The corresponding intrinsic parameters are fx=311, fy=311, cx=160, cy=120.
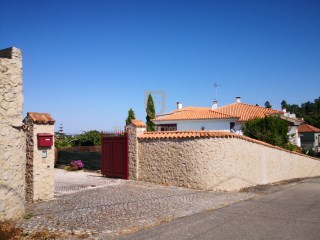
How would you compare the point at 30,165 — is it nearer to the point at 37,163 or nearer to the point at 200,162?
the point at 37,163

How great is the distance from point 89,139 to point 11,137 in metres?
20.2

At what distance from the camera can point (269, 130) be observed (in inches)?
928

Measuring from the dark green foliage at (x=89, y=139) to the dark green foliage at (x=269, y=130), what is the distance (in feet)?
40.5

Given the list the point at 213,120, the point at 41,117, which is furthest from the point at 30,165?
the point at 213,120

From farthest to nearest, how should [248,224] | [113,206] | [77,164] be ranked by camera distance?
[77,164] → [113,206] → [248,224]

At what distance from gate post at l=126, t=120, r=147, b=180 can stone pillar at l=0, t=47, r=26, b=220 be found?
7.05 meters

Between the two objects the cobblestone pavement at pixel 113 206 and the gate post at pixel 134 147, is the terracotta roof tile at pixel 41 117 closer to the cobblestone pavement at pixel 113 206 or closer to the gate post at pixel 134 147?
the cobblestone pavement at pixel 113 206

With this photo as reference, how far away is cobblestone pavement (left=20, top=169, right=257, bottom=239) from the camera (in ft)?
23.0

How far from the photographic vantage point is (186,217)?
26.8ft

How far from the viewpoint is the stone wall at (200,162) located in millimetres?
12617

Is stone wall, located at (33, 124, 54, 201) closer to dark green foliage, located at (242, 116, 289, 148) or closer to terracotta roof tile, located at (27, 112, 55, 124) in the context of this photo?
terracotta roof tile, located at (27, 112, 55, 124)

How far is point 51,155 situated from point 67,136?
2046 cm

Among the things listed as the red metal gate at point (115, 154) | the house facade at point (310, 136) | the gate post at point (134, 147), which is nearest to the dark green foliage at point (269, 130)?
the gate post at point (134, 147)

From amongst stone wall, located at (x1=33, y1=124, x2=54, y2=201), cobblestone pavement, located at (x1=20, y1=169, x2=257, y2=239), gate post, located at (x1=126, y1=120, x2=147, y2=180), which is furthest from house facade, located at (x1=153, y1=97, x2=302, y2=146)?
stone wall, located at (x1=33, y1=124, x2=54, y2=201)
